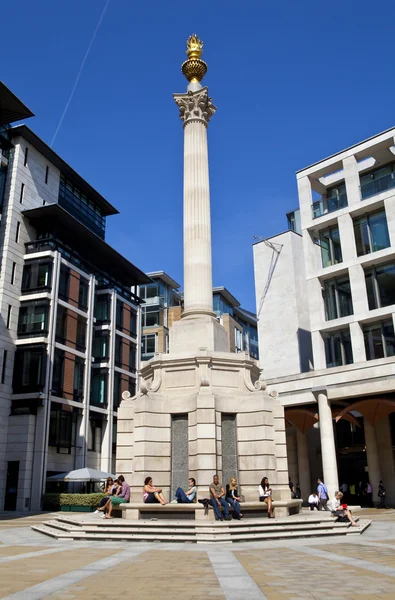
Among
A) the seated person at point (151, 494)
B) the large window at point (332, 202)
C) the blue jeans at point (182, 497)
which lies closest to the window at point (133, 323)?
the large window at point (332, 202)

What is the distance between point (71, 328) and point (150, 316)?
1219 inches

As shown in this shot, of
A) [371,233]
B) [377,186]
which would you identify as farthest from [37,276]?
[377,186]

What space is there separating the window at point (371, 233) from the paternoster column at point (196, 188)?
22274 millimetres

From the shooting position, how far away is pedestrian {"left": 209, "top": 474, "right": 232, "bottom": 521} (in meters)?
17.0

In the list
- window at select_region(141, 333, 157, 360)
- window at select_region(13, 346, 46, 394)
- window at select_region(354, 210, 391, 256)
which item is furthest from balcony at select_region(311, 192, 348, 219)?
window at select_region(141, 333, 157, 360)

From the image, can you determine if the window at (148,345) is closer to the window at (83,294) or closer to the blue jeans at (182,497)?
the window at (83,294)

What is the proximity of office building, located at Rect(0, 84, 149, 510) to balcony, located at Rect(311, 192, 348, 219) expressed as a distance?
23.1m

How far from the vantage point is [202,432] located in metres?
19.2

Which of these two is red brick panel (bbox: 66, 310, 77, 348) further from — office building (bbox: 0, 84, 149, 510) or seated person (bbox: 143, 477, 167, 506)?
seated person (bbox: 143, 477, 167, 506)

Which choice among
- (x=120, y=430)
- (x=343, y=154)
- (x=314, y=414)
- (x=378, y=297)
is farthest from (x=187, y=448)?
(x=343, y=154)

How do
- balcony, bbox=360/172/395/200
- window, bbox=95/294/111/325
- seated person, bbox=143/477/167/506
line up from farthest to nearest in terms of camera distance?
window, bbox=95/294/111/325, balcony, bbox=360/172/395/200, seated person, bbox=143/477/167/506

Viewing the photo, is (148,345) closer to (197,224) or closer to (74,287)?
(74,287)

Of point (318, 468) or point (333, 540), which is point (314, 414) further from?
point (333, 540)

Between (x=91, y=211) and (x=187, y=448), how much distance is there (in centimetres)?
4886
